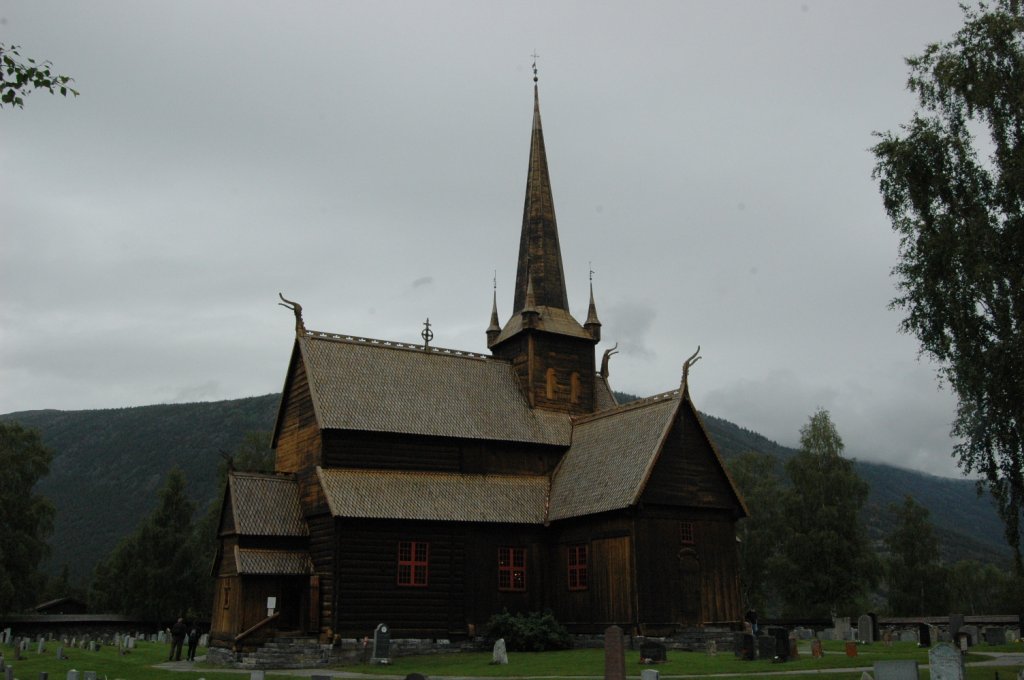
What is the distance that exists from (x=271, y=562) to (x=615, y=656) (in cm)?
1753

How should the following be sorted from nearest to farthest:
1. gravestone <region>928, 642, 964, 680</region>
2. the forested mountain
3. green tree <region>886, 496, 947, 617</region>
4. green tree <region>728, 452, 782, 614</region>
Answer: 1. gravestone <region>928, 642, 964, 680</region>
2. green tree <region>728, 452, 782, 614</region>
3. green tree <region>886, 496, 947, 617</region>
4. the forested mountain

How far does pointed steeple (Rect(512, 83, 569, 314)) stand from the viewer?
44500 mm

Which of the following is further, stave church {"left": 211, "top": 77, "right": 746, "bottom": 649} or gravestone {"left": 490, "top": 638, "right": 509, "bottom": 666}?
stave church {"left": 211, "top": 77, "right": 746, "bottom": 649}

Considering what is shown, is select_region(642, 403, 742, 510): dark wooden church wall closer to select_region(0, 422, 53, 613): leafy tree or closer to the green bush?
the green bush

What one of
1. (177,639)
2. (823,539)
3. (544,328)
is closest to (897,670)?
(177,639)

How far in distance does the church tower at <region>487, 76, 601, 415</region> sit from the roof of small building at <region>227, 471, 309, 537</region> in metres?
11.6

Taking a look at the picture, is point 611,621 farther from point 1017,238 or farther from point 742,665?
point 1017,238

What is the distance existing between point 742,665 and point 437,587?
42.3ft

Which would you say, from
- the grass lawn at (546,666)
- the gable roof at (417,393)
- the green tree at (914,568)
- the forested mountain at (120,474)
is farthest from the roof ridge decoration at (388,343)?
the forested mountain at (120,474)

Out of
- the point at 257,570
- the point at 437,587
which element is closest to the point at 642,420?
the point at 437,587

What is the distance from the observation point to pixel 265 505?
1355 inches

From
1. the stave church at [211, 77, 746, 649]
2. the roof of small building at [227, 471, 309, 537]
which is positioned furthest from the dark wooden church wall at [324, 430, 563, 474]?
the roof of small building at [227, 471, 309, 537]

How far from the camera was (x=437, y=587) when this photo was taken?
3412 centimetres

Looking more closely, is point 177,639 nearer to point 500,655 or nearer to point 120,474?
point 500,655
